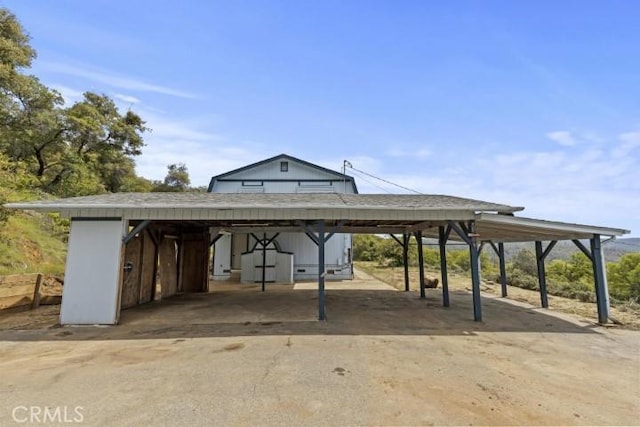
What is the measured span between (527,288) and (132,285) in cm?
1678

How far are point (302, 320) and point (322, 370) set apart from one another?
11.0ft

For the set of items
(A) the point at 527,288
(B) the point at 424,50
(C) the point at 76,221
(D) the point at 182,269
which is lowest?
(A) the point at 527,288

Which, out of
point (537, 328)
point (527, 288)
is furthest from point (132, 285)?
point (527, 288)

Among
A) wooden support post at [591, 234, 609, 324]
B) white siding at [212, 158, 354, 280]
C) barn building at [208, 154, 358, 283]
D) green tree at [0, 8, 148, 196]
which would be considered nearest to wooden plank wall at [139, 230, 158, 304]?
barn building at [208, 154, 358, 283]

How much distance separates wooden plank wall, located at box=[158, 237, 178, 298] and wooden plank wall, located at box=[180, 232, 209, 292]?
1.61 ft

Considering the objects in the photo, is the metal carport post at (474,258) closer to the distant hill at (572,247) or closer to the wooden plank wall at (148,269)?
the distant hill at (572,247)

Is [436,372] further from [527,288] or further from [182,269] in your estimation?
[527,288]

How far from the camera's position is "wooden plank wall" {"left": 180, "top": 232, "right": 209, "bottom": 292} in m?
13.3

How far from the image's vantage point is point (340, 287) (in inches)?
558

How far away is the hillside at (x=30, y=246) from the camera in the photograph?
10453mm

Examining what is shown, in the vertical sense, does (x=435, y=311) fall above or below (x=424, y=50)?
below

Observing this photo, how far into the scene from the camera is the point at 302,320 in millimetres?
7715

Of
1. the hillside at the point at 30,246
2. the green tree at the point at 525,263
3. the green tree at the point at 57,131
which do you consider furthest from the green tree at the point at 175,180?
the green tree at the point at 525,263

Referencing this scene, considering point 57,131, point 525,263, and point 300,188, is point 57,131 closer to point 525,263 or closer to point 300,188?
point 300,188
